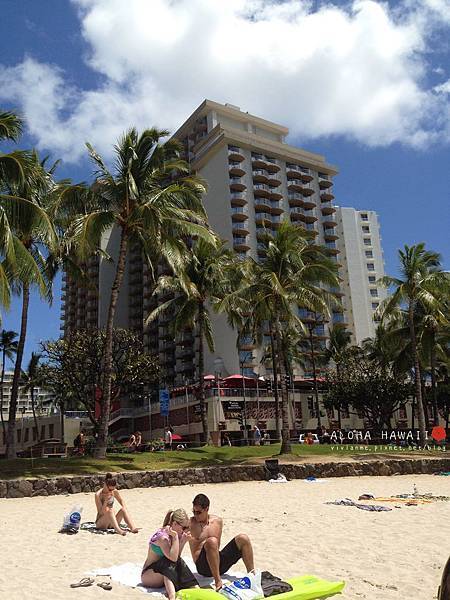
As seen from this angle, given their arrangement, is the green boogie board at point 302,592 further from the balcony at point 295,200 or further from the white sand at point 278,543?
the balcony at point 295,200

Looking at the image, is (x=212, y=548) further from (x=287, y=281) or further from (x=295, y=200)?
(x=295, y=200)

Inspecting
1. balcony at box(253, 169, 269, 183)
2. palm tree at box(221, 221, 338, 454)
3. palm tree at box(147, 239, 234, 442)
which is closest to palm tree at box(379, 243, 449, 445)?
palm tree at box(221, 221, 338, 454)

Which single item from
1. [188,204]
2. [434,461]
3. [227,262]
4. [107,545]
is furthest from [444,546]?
[227,262]

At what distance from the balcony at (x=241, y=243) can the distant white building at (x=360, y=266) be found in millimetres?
21537

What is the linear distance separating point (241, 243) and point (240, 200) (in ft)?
20.4

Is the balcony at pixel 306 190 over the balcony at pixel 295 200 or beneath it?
over

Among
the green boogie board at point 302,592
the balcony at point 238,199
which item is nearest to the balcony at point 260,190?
the balcony at point 238,199

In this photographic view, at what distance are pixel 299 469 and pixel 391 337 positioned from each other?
669 inches

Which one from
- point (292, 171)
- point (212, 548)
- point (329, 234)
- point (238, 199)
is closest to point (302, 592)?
point (212, 548)

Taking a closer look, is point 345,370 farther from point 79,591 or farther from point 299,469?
point 79,591

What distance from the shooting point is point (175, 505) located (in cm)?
1381

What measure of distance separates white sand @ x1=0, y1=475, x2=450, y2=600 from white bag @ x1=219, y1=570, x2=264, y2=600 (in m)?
1.00

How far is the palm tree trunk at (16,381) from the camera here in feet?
69.1

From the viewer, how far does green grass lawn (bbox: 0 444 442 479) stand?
18.0 m
